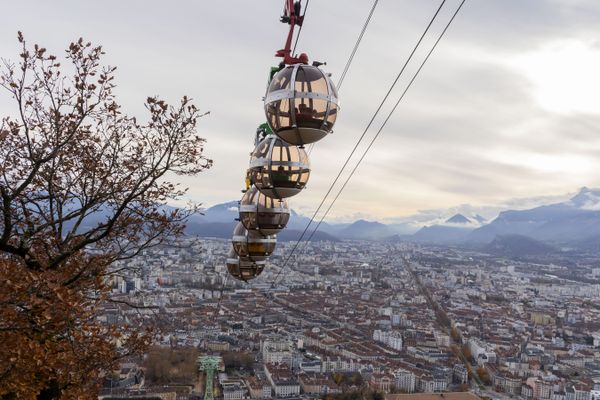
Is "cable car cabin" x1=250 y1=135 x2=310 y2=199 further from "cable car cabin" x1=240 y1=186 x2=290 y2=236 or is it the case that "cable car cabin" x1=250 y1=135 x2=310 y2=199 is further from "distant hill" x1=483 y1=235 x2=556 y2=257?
"distant hill" x1=483 y1=235 x2=556 y2=257

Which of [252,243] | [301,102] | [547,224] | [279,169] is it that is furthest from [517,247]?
[301,102]

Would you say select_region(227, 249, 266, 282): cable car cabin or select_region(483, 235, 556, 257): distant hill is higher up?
select_region(483, 235, 556, 257): distant hill

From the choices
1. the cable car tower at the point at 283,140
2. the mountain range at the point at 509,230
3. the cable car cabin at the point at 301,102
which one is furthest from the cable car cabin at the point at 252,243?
the mountain range at the point at 509,230

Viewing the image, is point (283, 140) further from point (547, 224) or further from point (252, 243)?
point (547, 224)

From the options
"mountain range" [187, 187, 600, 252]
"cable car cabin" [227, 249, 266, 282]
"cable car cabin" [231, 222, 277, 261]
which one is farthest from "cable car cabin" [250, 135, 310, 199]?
"mountain range" [187, 187, 600, 252]

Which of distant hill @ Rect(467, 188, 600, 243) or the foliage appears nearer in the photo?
the foliage

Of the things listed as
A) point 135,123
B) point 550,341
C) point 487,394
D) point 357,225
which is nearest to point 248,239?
point 135,123

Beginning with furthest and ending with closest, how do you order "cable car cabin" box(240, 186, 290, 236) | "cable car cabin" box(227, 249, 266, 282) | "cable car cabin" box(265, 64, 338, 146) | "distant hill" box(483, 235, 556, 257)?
"distant hill" box(483, 235, 556, 257) < "cable car cabin" box(227, 249, 266, 282) < "cable car cabin" box(240, 186, 290, 236) < "cable car cabin" box(265, 64, 338, 146)

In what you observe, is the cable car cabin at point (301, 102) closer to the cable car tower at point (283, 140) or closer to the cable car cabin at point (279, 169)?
the cable car tower at point (283, 140)
